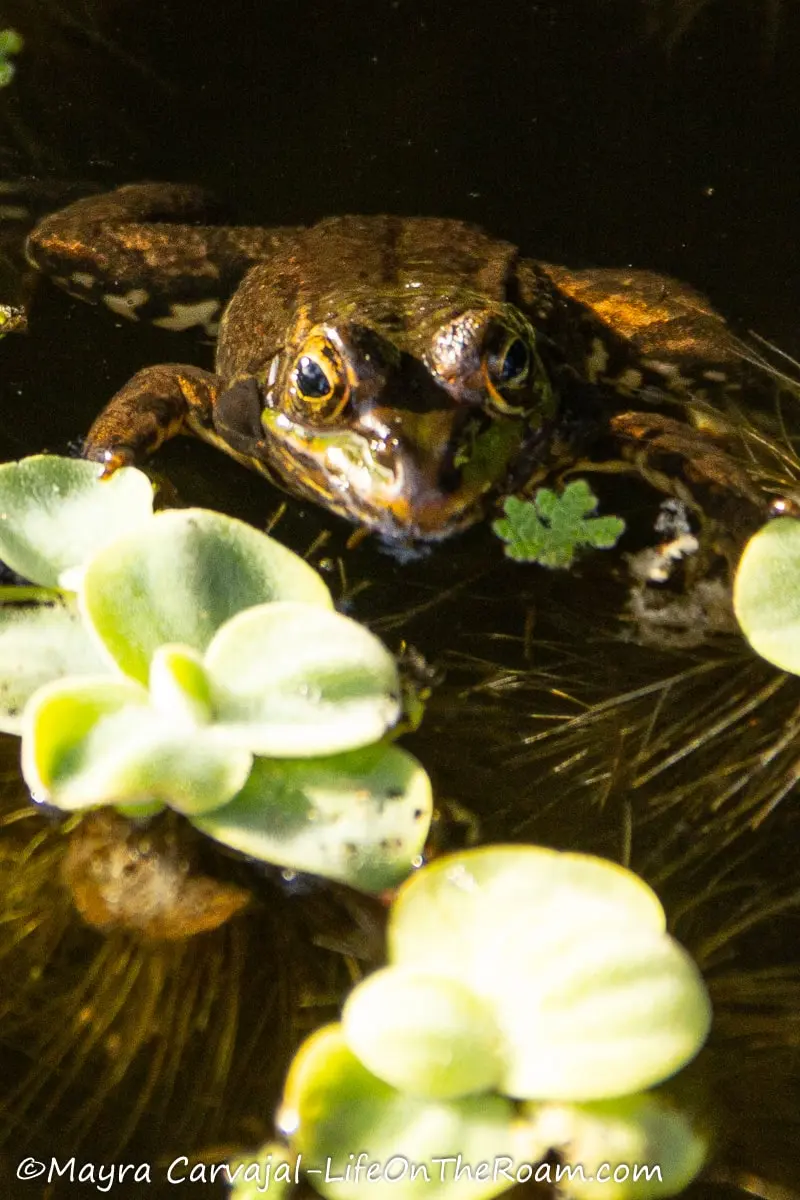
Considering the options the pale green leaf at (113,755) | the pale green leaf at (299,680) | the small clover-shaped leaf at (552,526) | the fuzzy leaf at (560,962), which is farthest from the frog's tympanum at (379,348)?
the fuzzy leaf at (560,962)

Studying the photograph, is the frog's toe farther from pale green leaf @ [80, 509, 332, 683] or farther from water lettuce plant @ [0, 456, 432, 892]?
pale green leaf @ [80, 509, 332, 683]

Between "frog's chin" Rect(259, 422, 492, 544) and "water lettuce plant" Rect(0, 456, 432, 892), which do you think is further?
"frog's chin" Rect(259, 422, 492, 544)

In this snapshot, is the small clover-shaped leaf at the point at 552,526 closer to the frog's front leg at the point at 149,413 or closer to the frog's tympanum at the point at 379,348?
the frog's tympanum at the point at 379,348

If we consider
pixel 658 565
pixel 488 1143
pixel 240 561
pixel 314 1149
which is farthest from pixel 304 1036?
pixel 658 565

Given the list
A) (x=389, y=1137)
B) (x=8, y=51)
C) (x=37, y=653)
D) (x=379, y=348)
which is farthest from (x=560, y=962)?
(x=8, y=51)

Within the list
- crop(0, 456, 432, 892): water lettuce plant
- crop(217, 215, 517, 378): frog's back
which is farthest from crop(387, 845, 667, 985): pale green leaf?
crop(217, 215, 517, 378): frog's back

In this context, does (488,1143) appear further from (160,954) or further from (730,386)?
(730,386)

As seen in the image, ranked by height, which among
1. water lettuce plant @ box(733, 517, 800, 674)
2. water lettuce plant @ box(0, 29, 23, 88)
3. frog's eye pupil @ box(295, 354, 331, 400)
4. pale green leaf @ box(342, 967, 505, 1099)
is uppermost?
water lettuce plant @ box(0, 29, 23, 88)

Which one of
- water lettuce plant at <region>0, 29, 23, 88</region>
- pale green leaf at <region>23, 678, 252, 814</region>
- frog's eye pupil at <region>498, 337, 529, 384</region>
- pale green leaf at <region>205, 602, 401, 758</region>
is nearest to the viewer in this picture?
pale green leaf at <region>23, 678, 252, 814</region>
